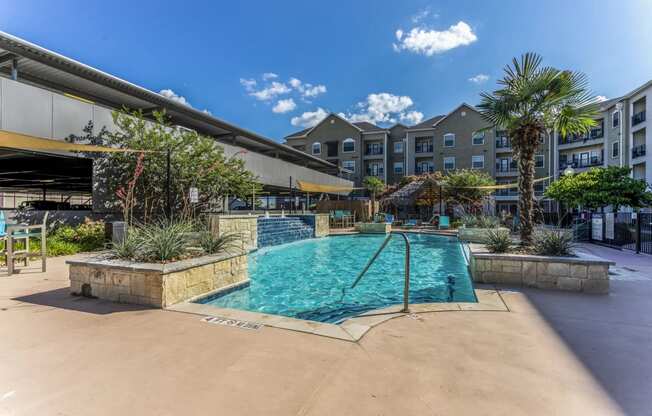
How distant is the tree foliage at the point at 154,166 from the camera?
35.1ft

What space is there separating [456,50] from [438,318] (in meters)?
16.8

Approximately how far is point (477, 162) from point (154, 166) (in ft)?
108

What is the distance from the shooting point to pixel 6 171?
548 inches

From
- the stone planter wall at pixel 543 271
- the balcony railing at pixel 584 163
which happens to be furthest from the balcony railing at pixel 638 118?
the stone planter wall at pixel 543 271

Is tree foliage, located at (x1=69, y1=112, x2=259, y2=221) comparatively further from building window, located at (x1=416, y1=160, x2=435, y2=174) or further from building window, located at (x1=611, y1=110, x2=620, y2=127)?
building window, located at (x1=611, y1=110, x2=620, y2=127)

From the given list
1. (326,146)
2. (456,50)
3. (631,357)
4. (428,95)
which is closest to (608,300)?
(631,357)

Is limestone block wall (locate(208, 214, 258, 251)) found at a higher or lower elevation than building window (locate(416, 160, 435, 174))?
lower

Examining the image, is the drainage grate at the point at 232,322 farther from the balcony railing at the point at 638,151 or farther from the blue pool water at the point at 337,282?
the balcony railing at the point at 638,151

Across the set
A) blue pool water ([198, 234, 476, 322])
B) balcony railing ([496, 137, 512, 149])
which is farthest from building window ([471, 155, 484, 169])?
blue pool water ([198, 234, 476, 322])

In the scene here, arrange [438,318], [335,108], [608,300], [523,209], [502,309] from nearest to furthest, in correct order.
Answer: [438,318], [502,309], [608,300], [523,209], [335,108]

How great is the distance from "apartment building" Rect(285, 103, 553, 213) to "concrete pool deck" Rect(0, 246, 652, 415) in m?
34.3

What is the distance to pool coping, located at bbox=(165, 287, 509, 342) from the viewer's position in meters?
3.21

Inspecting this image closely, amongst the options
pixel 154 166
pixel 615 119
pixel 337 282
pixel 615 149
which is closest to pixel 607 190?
pixel 337 282

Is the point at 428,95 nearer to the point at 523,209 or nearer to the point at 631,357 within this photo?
the point at 523,209
